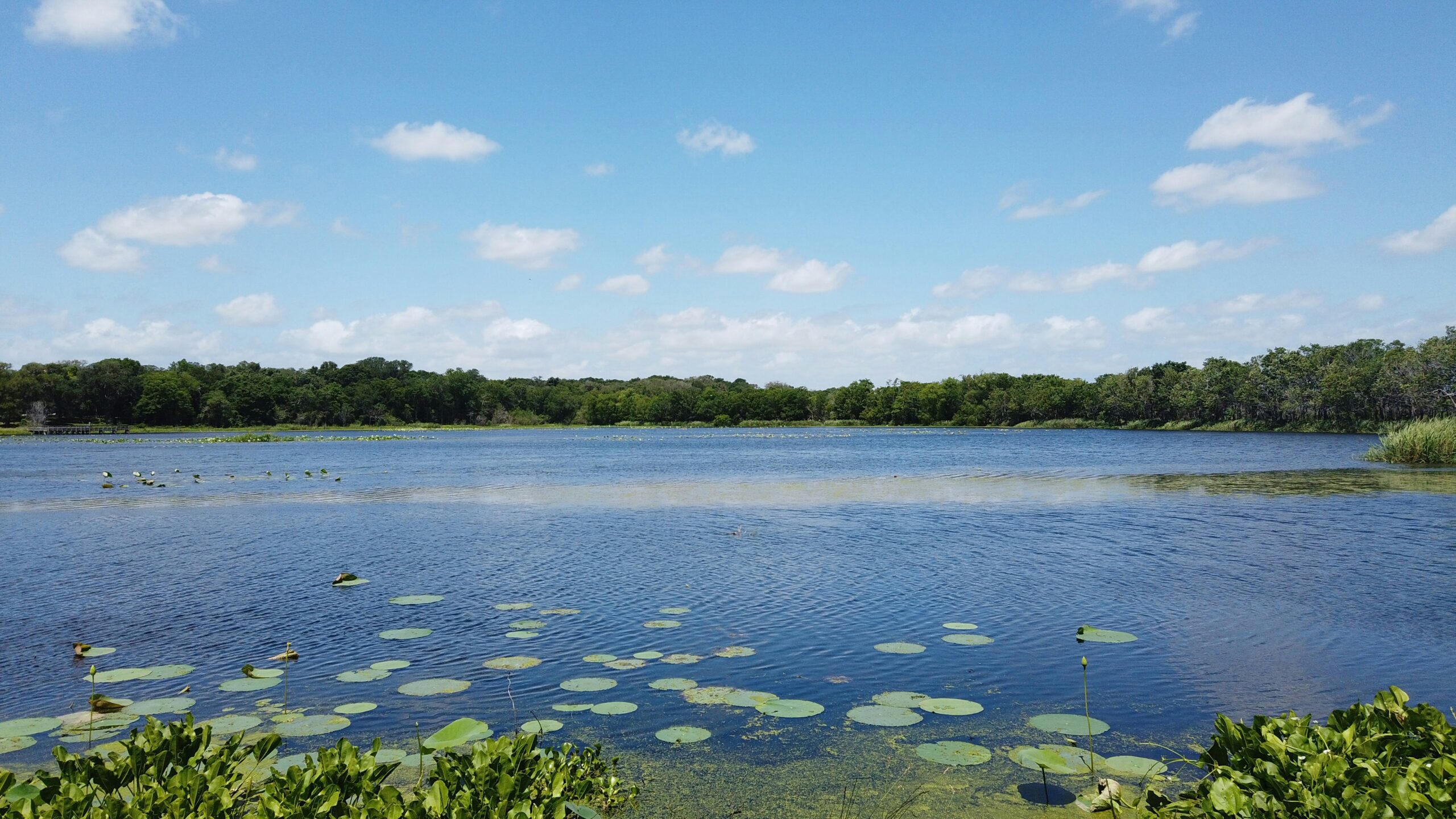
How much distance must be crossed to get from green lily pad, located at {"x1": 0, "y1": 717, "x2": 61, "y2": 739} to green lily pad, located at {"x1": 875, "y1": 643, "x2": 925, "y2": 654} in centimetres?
983

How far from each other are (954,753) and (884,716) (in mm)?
1196

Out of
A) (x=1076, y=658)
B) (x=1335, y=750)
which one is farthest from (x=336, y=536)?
(x=1335, y=750)

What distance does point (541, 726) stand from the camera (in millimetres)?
8914

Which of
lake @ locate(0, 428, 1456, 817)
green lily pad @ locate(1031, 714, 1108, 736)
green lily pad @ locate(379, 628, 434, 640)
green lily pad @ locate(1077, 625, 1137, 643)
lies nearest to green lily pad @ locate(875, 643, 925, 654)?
lake @ locate(0, 428, 1456, 817)

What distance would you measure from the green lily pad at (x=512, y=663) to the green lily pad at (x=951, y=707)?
5174 mm

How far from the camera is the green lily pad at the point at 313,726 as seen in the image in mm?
8938

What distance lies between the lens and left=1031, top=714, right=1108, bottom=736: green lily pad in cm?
893

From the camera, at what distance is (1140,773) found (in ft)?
25.3

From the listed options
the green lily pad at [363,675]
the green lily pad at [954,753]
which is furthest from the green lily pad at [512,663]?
the green lily pad at [954,753]

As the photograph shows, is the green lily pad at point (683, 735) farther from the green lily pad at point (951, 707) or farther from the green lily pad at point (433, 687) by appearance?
the green lily pad at point (433, 687)

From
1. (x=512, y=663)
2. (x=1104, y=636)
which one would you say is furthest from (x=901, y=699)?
(x=512, y=663)

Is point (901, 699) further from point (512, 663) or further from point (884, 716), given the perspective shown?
point (512, 663)

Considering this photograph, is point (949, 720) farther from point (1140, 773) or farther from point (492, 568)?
point (492, 568)

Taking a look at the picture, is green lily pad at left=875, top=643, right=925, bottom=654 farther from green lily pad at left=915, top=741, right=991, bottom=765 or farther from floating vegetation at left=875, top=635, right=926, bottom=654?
green lily pad at left=915, top=741, right=991, bottom=765
